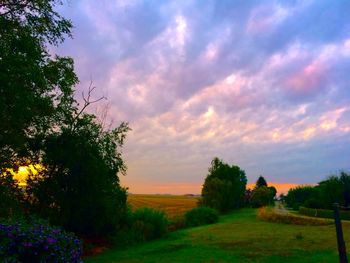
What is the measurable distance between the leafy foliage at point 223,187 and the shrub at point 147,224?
102 feet

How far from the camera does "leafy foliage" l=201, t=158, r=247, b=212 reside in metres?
69.0

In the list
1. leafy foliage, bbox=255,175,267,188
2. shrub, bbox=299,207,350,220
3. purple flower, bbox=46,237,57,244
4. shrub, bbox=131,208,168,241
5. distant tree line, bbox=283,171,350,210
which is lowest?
purple flower, bbox=46,237,57,244

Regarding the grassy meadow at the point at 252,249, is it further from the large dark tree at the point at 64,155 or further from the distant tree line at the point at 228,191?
the distant tree line at the point at 228,191

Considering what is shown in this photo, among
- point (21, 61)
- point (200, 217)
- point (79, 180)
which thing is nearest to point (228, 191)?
point (200, 217)

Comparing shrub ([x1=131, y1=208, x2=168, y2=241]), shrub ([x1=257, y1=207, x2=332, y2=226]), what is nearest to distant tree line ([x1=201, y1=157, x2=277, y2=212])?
shrub ([x1=257, y1=207, x2=332, y2=226])

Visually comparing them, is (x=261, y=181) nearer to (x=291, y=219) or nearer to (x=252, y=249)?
(x=291, y=219)

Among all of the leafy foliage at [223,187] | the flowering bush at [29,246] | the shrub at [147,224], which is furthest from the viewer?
the leafy foliage at [223,187]

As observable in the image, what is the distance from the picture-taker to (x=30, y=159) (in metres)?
31.0

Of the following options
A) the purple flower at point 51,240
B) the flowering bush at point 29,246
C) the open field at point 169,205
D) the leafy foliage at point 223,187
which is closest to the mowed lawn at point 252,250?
the flowering bush at point 29,246

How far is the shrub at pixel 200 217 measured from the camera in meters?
50.6

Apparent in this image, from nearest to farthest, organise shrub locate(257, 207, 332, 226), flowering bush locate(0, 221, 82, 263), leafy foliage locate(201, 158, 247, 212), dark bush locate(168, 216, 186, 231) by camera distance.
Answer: flowering bush locate(0, 221, 82, 263), shrub locate(257, 207, 332, 226), dark bush locate(168, 216, 186, 231), leafy foliage locate(201, 158, 247, 212)

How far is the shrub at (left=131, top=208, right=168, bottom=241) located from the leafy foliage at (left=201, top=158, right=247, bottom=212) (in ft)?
102

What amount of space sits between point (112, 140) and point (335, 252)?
19.8 metres

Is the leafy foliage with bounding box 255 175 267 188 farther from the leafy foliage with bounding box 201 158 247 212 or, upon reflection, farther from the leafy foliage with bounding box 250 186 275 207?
the leafy foliage with bounding box 250 186 275 207
